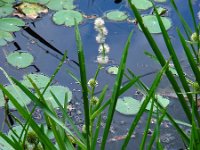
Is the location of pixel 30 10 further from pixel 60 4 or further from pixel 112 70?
pixel 112 70

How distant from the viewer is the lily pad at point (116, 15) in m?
2.58

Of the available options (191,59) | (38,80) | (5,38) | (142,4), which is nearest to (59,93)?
(38,80)

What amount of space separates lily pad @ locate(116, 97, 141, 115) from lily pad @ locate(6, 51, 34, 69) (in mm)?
511

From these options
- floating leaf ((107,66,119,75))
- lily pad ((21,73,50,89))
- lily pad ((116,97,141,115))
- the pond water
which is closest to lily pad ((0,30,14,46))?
the pond water

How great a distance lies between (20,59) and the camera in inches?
87.8

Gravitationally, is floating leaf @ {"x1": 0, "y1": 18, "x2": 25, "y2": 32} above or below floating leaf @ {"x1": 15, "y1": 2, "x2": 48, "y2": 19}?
below

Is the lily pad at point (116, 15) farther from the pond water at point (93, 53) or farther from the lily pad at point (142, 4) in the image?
the lily pad at point (142, 4)

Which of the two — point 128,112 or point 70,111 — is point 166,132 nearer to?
point 128,112

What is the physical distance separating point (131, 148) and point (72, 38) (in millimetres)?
775

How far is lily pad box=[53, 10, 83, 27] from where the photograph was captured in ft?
8.19

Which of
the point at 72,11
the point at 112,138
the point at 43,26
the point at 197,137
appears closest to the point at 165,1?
the point at 72,11

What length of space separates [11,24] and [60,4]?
35cm

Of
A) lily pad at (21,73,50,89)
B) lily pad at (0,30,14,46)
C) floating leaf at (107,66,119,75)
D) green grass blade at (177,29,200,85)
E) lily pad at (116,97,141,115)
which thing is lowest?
lily pad at (116,97,141,115)

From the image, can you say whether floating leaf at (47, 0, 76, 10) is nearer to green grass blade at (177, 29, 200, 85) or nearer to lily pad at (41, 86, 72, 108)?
lily pad at (41, 86, 72, 108)
